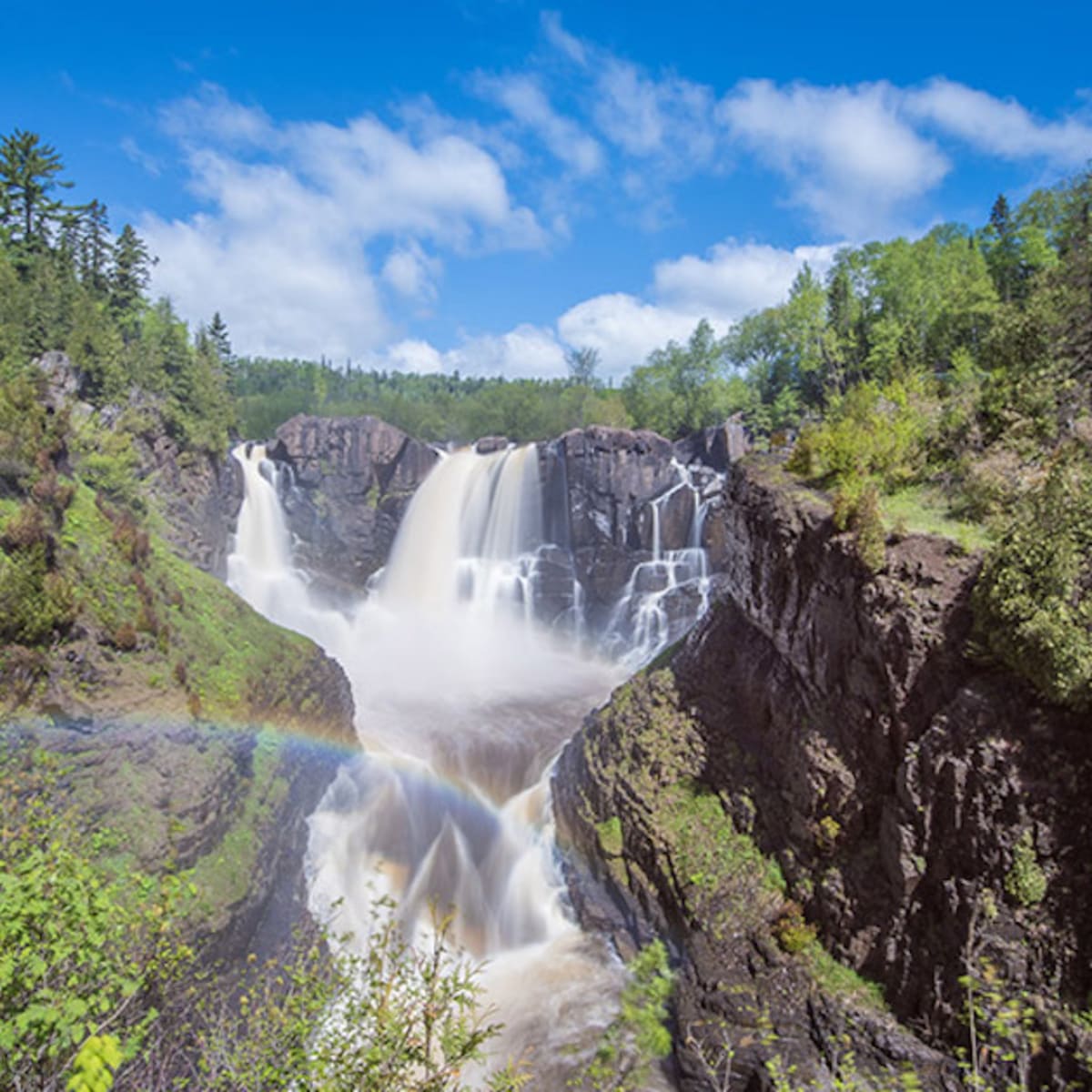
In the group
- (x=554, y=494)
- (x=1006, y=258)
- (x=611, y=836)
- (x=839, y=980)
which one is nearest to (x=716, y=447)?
(x=554, y=494)

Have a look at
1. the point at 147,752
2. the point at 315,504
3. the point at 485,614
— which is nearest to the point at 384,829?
the point at 147,752

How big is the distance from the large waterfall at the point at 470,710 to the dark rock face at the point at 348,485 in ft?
3.98

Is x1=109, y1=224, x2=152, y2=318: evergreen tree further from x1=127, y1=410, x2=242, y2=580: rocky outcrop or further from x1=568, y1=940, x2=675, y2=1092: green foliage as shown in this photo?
x1=568, y1=940, x2=675, y2=1092: green foliage

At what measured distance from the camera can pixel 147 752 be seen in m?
12.9

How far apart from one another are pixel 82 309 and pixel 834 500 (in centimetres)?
3659

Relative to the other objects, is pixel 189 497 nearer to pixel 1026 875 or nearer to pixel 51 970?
pixel 51 970

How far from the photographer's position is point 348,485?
42.3 m

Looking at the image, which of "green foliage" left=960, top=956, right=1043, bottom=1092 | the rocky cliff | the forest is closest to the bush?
the forest

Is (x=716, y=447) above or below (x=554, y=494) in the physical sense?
above

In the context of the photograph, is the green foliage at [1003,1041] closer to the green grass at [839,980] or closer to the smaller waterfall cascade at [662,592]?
the green grass at [839,980]

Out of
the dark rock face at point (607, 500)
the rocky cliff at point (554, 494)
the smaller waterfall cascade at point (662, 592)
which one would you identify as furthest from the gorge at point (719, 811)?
the rocky cliff at point (554, 494)

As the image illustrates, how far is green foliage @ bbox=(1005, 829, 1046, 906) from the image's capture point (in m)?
8.52

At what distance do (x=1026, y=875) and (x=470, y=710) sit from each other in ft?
66.1

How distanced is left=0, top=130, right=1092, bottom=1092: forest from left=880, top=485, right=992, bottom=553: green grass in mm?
57
